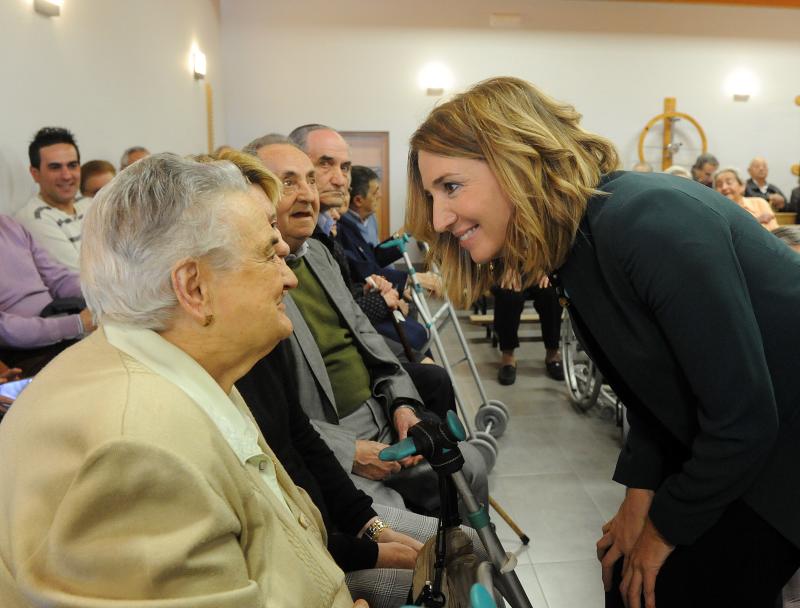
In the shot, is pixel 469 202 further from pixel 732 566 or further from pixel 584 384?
pixel 584 384

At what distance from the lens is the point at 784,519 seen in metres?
0.99

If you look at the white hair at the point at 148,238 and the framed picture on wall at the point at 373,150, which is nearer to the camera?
the white hair at the point at 148,238

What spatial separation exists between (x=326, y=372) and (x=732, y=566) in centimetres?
119

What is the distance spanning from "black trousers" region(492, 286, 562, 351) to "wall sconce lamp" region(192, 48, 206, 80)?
3.92 metres

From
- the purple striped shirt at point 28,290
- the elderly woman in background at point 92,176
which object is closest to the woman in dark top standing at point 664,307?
the purple striped shirt at point 28,290

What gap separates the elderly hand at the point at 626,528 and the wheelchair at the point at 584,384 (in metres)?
2.05

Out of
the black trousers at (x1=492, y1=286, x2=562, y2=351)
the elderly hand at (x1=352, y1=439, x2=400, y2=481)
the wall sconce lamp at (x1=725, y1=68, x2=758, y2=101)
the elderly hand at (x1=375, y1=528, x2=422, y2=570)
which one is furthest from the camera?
the wall sconce lamp at (x1=725, y1=68, x2=758, y2=101)

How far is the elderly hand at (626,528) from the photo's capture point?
116cm

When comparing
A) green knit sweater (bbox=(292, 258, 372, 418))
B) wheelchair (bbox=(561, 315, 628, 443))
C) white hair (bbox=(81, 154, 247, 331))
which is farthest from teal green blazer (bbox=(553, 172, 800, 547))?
wheelchair (bbox=(561, 315, 628, 443))

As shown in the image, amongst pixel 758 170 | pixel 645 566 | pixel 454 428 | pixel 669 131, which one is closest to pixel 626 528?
pixel 645 566

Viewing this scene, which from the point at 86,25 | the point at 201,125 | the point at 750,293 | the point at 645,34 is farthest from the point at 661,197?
the point at 645,34

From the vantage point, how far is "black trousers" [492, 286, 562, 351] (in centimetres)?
445

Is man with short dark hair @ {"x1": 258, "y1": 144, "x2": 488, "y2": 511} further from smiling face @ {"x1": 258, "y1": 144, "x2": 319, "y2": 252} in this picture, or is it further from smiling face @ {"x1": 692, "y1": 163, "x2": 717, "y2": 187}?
smiling face @ {"x1": 692, "y1": 163, "x2": 717, "y2": 187}

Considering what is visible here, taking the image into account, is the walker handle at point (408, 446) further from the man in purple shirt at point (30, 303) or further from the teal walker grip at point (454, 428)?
the man in purple shirt at point (30, 303)
